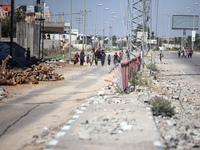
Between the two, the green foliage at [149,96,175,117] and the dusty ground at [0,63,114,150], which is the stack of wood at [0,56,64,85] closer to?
the dusty ground at [0,63,114,150]

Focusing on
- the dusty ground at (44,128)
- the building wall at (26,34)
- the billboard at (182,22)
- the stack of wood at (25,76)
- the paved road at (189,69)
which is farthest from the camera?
the billboard at (182,22)

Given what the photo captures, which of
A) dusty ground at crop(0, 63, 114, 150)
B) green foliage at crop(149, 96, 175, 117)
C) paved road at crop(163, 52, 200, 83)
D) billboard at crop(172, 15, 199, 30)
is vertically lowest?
paved road at crop(163, 52, 200, 83)

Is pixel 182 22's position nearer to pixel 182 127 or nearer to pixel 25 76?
pixel 25 76

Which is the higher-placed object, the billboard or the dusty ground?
the billboard

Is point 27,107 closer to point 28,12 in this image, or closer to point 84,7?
point 84,7

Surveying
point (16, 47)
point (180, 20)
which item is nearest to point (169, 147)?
point (16, 47)

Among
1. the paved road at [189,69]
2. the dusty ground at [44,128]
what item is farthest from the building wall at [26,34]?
the dusty ground at [44,128]

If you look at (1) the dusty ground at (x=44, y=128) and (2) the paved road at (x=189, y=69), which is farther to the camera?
(2) the paved road at (x=189, y=69)

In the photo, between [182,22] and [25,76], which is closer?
[25,76]

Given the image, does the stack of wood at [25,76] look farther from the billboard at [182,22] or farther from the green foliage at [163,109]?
the billboard at [182,22]

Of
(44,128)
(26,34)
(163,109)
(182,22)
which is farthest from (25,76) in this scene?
(182,22)

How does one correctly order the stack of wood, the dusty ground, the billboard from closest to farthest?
1. the dusty ground
2. the stack of wood
3. the billboard

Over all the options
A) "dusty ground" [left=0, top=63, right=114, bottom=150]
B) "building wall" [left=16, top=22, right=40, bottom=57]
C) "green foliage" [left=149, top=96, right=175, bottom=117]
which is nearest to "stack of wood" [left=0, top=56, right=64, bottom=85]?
"dusty ground" [left=0, top=63, right=114, bottom=150]

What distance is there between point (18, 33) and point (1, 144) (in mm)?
40818
